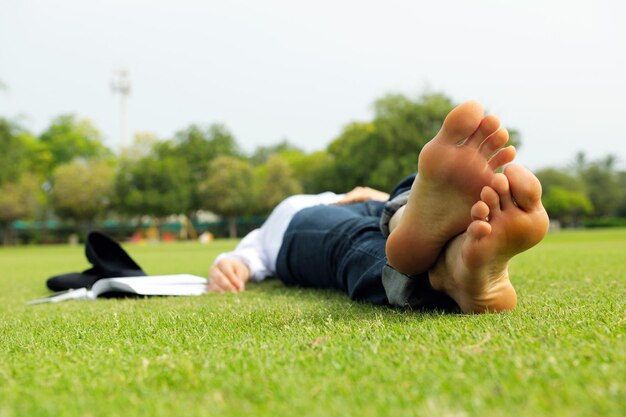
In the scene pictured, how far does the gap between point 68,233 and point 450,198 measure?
1606 inches

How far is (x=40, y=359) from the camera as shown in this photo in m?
1.45

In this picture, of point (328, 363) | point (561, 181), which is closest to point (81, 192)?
point (328, 363)

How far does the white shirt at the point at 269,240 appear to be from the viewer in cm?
332

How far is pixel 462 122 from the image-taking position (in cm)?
166

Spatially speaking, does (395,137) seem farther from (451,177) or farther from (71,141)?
(451,177)

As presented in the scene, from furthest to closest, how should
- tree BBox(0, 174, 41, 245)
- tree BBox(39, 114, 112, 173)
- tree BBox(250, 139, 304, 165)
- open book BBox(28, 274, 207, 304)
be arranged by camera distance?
1. tree BBox(250, 139, 304, 165)
2. tree BBox(39, 114, 112, 173)
3. tree BBox(0, 174, 41, 245)
4. open book BBox(28, 274, 207, 304)

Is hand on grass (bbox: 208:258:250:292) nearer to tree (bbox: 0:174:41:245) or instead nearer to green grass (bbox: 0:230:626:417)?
green grass (bbox: 0:230:626:417)

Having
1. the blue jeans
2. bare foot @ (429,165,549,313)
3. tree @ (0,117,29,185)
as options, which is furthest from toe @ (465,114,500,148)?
tree @ (0,117,29,185)

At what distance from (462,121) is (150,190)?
37.6m

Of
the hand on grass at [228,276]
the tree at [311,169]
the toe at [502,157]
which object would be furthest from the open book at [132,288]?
the tree at [311,169]

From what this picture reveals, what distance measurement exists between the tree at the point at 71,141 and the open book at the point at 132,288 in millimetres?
48093

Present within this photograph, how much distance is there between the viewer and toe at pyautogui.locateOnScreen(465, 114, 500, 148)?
1.65 meters

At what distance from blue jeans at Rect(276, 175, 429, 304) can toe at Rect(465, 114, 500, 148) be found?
1.56 feet

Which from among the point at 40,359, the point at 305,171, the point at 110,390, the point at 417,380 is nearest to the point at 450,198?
the point at 417,380
